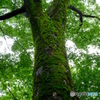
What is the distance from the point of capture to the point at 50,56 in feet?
8.45

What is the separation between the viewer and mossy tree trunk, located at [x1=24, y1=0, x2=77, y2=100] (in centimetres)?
189

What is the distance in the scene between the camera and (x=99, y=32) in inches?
342

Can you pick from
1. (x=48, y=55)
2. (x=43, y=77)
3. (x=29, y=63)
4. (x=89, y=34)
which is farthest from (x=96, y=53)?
(x=43, y=77)

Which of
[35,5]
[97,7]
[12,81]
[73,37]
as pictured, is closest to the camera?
[35,5]

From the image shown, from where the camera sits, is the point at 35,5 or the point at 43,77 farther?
the point at 35,5

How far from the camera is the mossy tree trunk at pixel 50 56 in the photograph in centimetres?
189

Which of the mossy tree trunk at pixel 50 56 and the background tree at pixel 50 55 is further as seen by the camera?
the background tree at pixel 50 55

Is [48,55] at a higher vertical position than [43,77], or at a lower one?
higher

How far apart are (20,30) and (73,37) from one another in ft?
11.1

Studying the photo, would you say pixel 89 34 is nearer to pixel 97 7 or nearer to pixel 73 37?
pixel 73 37

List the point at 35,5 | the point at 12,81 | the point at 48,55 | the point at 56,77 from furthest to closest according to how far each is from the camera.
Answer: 1. the point at 12,81
2. the point at 35,5
3. the point at 48,55
4. the point at 56,77

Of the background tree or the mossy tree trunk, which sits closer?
the mossy tree trunk

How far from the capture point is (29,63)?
6809mm

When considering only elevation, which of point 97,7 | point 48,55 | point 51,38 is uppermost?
point 97,7
